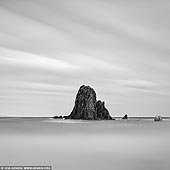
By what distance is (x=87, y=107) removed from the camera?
15725 cm

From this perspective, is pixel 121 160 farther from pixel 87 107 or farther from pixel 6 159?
pixel 87 107

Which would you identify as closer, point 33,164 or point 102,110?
point 33,164

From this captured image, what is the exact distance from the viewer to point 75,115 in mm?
174375

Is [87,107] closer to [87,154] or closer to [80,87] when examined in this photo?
[80,87]

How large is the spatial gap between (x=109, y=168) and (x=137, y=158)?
5816mm

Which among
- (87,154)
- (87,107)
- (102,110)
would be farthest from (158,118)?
(87,154)

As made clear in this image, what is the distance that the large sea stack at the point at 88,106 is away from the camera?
158 meters

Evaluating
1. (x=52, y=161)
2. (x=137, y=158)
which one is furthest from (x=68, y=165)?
(x=137, y=158)

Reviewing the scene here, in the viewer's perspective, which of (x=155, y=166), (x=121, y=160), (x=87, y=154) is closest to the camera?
(x=155, y=166)

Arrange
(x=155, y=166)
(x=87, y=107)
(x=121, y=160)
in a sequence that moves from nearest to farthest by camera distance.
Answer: (x=155, y=166)
(x=121, y=160)
(x=87, y=107)

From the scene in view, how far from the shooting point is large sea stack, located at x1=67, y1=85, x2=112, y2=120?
158 metres

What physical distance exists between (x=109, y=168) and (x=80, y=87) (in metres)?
143

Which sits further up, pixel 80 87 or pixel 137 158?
pixel 80 87

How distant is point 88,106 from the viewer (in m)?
157
